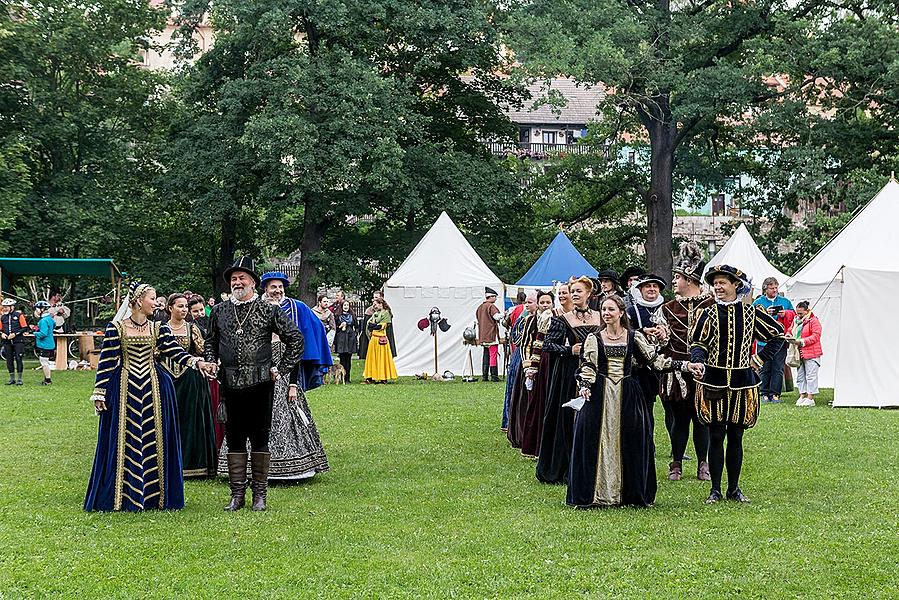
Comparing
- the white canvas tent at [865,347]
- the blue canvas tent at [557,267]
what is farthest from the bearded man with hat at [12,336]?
the white canvas tent at [865,347]

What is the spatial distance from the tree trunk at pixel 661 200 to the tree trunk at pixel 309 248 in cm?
916

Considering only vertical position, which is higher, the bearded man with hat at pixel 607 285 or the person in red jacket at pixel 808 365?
the bearded man with hat at pixel 607 285

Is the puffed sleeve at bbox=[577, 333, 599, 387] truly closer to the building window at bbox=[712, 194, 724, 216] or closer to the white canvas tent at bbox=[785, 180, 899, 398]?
the white canvas tent at bbox=[785, 180, 899, 398]

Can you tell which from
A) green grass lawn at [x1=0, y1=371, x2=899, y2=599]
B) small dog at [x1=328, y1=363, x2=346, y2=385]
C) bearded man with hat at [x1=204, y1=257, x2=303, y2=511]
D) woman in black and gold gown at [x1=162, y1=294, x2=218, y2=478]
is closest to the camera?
green grass lawn at [x1=0, y1=371, x2=899, y2=599]

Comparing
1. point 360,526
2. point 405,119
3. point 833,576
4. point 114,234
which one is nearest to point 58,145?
point 114,234

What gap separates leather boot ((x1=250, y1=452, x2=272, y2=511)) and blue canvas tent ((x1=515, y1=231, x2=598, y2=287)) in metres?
16.2

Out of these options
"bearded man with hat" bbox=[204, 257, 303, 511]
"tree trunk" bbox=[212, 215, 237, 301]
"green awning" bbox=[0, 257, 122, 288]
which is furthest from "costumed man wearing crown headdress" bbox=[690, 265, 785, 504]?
"tree trunk" bbox=[212, 215, 237, 301]

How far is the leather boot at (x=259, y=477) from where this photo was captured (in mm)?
8227

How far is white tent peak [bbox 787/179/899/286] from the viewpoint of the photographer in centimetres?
1745

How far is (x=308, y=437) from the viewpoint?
9.55 m

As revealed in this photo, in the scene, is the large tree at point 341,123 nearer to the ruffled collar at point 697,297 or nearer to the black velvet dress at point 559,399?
the black velvet dress at point 559,399

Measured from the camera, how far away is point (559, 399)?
948 centimetres

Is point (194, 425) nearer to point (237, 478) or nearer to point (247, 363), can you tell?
point (237, 478)

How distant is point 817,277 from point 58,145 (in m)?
21.8
